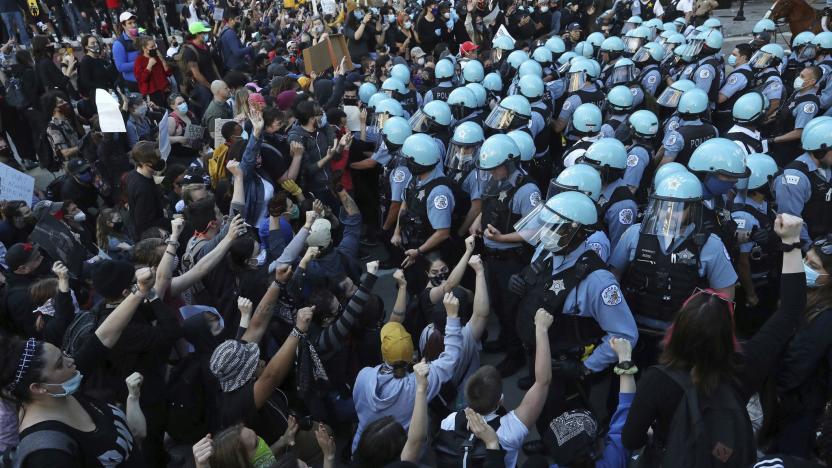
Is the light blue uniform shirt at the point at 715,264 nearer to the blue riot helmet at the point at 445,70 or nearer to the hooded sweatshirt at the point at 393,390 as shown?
the hooded sweatshirt at the point at 393,390

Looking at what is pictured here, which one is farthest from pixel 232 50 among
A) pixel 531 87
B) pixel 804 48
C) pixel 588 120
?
pixel 804 48

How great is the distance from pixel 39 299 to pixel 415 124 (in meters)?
4.02

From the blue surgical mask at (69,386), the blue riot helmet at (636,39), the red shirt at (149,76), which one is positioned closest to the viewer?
the blue surgical mask at (69,386)

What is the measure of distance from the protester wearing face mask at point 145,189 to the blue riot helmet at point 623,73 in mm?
6259

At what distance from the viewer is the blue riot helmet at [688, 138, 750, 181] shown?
440cm

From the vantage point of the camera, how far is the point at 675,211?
12.5 ft

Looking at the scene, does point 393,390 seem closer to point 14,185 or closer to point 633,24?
point 14,185

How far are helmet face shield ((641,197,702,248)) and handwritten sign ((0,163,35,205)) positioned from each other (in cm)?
517

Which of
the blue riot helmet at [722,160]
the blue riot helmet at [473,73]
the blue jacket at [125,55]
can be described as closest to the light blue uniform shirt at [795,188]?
the blue riot helmet at [722,160]

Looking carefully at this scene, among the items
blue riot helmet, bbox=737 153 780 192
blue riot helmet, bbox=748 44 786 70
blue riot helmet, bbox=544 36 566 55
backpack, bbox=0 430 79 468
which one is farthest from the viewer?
blue riot helmet, bbox=544 36 566 55

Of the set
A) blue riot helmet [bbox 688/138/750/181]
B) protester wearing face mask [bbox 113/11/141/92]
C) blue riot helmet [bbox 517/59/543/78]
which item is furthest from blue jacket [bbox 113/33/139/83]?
blue riot helmet [bbox 688/138/750/181]

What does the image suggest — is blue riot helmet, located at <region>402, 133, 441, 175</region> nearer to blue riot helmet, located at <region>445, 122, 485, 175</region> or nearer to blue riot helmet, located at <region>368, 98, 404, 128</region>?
blue riot helmet, located at <region>445, 122, 485, 175</region>

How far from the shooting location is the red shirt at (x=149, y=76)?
31.7ft

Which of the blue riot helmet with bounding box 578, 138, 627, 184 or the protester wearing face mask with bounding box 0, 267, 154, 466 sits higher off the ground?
the protester wearing face mask with bounding box 0, 267, 154, 466
